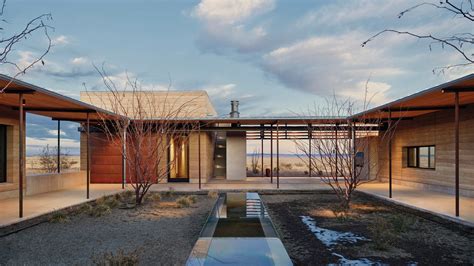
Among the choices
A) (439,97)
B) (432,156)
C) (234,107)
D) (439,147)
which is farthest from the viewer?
(234,107)

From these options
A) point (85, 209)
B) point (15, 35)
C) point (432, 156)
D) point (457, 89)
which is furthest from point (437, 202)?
point (15, 35)

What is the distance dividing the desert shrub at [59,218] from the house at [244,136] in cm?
95

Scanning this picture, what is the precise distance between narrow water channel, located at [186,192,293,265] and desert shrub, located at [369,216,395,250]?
5.03 feet

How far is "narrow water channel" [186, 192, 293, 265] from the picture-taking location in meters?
4.63

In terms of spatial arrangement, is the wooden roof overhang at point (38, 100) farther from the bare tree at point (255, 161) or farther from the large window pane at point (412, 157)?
the bare tree at point (255, 161)

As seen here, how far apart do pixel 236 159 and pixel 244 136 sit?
1148 mm

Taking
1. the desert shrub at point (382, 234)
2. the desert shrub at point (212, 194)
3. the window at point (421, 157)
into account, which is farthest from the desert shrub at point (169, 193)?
the window at point (421, 157)

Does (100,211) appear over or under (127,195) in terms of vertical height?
over

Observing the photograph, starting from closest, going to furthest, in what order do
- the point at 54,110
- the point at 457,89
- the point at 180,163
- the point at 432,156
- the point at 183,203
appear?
the point at 457,89, the point at 183,203, the point at 54,110, the point at 432,156, the point at 180,163

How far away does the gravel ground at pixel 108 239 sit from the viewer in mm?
5000

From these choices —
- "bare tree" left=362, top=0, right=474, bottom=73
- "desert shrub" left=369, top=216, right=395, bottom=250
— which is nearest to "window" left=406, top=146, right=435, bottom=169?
"desert shrub" left=369, top=216, right=395, bottom=250

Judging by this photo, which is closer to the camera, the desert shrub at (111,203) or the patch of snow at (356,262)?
the patch of snow at (356,262)

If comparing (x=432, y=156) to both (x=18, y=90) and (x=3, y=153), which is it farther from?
(x=3, y=153)

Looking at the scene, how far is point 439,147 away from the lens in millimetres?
11758
